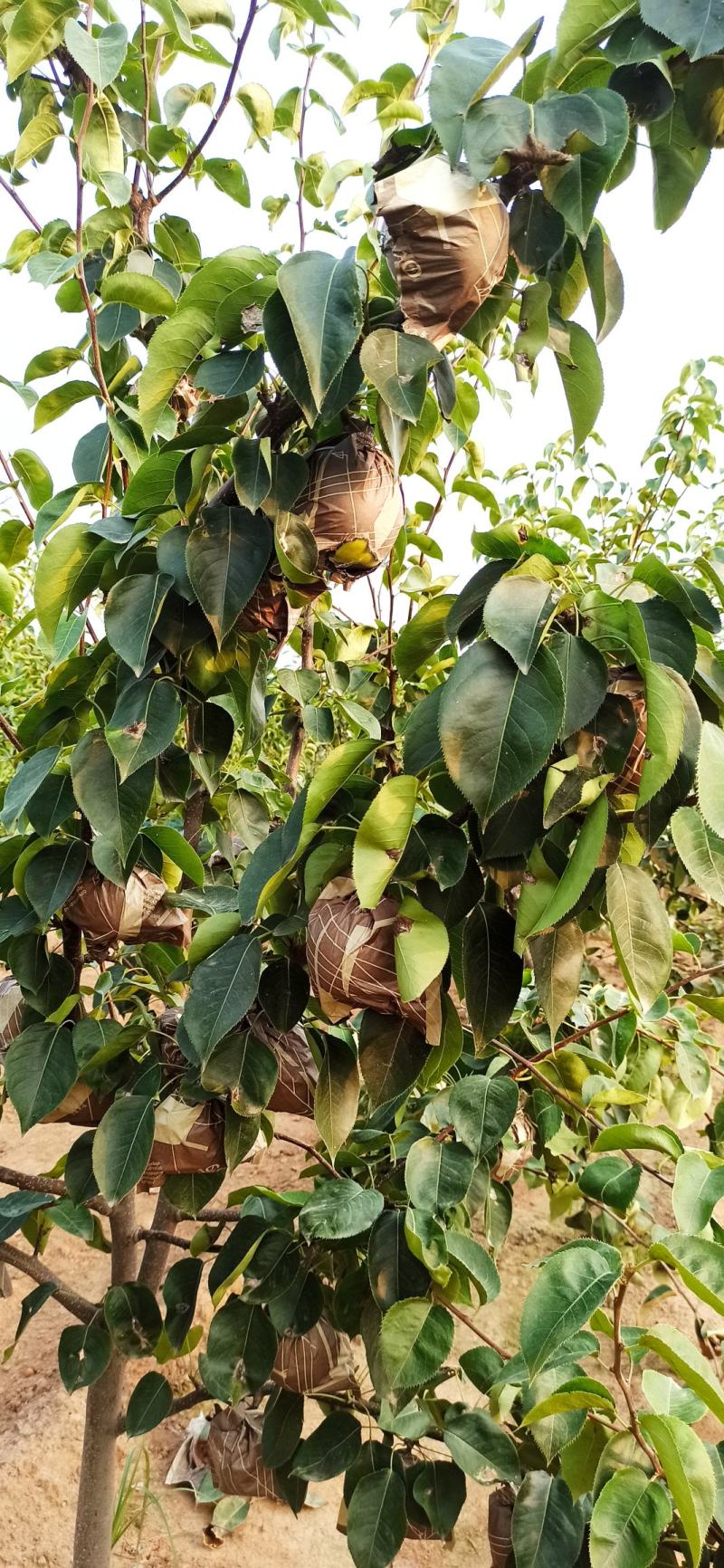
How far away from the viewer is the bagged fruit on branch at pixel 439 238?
1.67ft

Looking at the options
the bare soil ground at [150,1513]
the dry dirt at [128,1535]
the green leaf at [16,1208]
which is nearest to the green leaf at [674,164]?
the green leaf at [16,1208]

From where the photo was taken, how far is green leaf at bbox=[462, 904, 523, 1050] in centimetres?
60

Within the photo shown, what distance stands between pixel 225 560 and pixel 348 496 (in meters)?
0.10

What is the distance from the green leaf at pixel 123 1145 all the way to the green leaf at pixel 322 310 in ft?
1.78

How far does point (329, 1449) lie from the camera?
0.90m

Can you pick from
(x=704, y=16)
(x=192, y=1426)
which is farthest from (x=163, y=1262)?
(x=704, y=16)

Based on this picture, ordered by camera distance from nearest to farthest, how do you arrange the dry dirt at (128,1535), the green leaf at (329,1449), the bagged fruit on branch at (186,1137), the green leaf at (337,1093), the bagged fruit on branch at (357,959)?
Answer: the bagged fruit on branch at (357,959) < the green leaf at (337,1093) < the bagged fruit on branch at (186,1137) < the green leaf at (329,1449) < the dry dirt at (128,1535)

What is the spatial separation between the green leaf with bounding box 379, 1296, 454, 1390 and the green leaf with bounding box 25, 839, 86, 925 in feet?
1.26

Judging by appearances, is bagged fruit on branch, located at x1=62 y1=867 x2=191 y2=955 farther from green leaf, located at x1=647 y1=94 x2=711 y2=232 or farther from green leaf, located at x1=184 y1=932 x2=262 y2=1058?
green leaf, located at x1=647 y1=94 x2=711 y2=232

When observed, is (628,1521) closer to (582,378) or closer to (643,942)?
(643,942)

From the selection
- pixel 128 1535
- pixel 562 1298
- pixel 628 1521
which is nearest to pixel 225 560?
pixel 562 1298

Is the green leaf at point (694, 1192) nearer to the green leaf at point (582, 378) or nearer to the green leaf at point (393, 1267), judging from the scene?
the green leaf at point (393, 1267)

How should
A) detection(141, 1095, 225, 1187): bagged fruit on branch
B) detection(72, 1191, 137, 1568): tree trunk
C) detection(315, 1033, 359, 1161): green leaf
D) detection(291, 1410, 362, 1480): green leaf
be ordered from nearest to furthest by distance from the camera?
detection(315, 1033, 359, 1161): green leaf → detection(141, 1095, 225, 1187): bagged fruit on branch → detection(291, 1410, 362, 1480): green leaf → detection(72, 1191, 137, 1568): tree trunk

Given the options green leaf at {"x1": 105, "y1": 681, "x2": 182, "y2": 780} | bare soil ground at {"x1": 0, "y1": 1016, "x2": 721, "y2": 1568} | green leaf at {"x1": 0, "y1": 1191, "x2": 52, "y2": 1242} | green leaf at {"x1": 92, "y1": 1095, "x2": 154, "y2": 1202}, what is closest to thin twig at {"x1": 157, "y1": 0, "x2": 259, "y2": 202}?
green leaf at {"x1": 105, "y1": 681, "x2": 182, "y2": 780}
